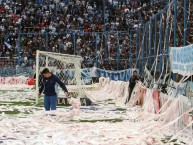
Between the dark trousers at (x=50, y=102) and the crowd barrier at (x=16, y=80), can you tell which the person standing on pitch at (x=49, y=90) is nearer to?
the dark trousers at (x=50, y=102)

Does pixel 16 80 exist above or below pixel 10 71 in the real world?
below

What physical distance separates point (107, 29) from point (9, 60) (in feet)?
36.0

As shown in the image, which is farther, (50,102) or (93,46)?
(93,46)

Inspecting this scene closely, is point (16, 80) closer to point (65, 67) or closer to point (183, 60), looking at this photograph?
point (65, 67)

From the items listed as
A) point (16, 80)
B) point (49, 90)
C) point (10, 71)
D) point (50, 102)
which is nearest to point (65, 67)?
point (16, 80)

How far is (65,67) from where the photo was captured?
1112 inches

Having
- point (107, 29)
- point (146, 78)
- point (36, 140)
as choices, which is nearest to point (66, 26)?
point (107, 29)

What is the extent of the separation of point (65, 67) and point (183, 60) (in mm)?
15437

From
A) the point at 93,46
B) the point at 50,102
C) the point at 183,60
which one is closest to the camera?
the point at 183,60

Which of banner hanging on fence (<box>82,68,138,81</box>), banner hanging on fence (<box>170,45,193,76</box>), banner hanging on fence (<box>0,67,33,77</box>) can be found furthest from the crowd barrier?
banner hanging on fence (<box>170,45,193,76</box>)

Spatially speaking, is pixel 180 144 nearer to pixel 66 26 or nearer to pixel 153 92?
pixel 153 92

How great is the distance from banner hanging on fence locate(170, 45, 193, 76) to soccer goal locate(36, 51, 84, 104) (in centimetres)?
698

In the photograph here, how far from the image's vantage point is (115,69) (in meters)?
35.7

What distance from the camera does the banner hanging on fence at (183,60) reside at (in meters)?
12.5
